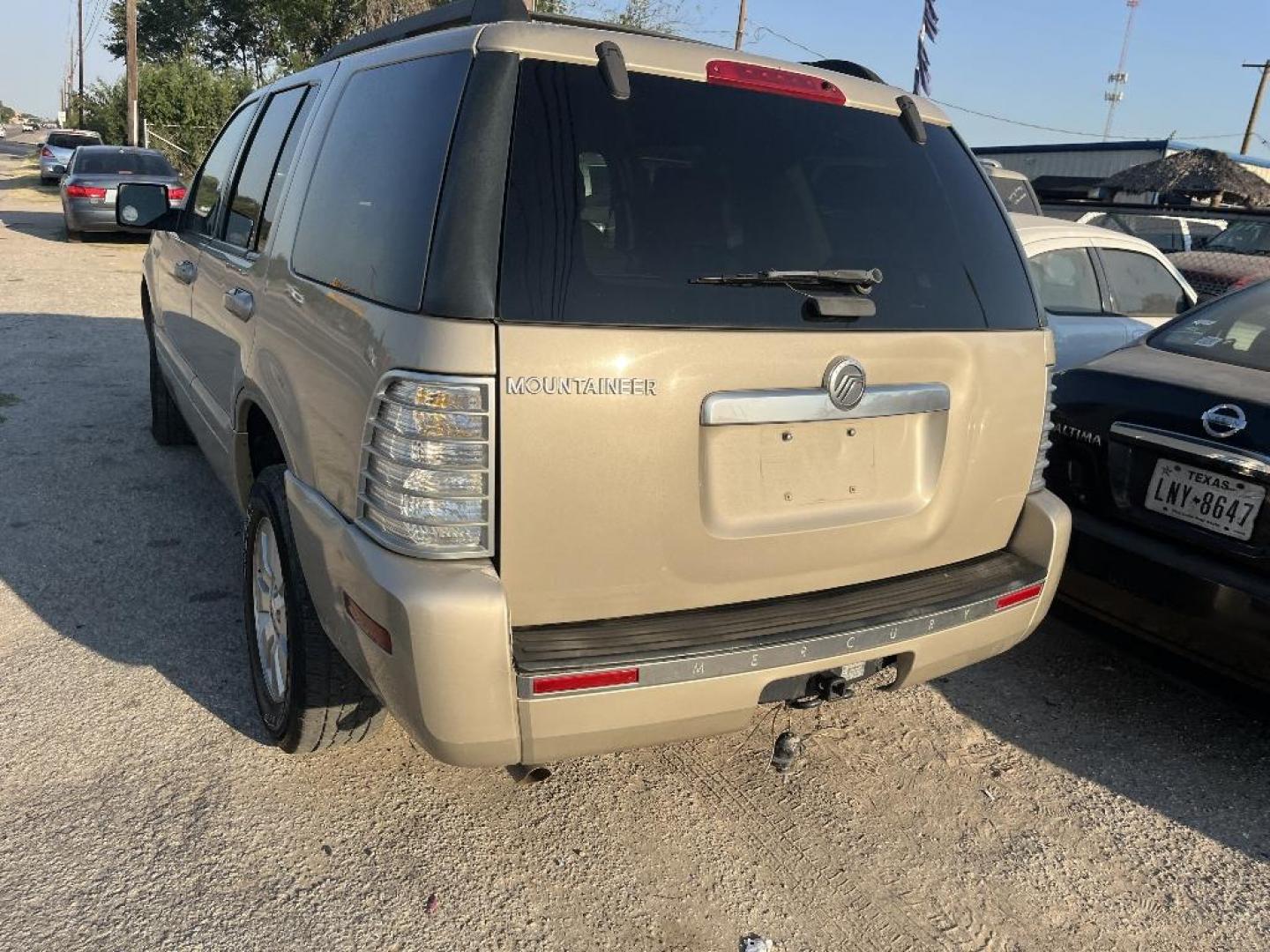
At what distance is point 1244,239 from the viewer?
43.8 feet

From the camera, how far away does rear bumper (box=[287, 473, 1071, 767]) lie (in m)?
2.07

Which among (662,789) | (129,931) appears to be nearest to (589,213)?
(662,789)

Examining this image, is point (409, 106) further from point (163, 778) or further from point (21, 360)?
point (21, 360)

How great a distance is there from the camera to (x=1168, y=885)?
107 inches

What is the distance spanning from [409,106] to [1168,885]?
111 inches

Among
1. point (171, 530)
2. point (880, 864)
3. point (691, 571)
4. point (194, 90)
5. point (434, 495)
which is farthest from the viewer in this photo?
point (194, 90)

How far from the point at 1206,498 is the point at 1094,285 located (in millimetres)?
3319

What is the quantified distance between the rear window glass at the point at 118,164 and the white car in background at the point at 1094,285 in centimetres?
Result: 1550

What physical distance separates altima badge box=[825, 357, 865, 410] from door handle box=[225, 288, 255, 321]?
1.87m

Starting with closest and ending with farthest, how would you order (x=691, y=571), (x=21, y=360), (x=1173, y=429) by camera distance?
(x=691, y=571) < (x=1173, y=429) < (x=21, y=360)

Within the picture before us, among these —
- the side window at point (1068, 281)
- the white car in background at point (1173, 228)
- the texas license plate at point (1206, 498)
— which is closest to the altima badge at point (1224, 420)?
the texas license plate at point (1206, 498)

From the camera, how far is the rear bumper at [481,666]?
207 centimetres

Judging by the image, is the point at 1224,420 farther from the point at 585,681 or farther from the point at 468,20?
the point at 468,20

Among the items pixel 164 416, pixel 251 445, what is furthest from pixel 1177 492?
pixel 164 416
